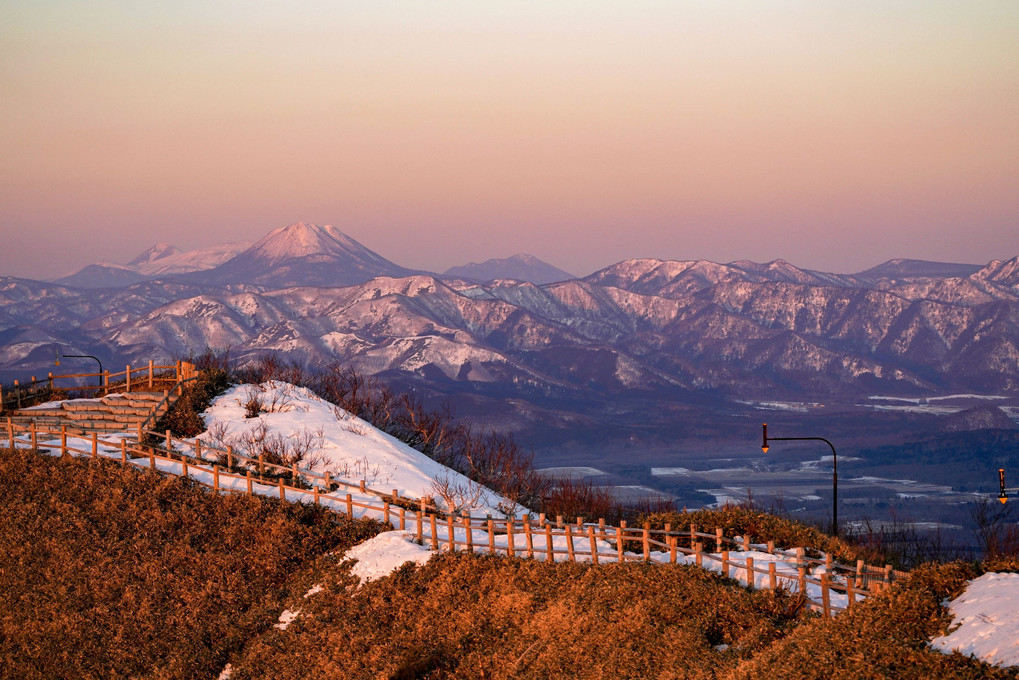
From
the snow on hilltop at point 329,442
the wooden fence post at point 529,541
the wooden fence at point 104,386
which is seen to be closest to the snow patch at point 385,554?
the wooden fence post at point 529,541

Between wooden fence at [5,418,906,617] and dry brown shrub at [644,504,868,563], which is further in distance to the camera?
dry brown shrub at [644,504,868,563]

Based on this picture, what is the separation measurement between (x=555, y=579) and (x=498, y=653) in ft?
12.4

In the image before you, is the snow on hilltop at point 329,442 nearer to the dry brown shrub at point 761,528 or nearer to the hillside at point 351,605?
the hillside at point 351,605

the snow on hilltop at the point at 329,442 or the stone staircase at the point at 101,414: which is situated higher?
the stone staircase at the point at 101,414

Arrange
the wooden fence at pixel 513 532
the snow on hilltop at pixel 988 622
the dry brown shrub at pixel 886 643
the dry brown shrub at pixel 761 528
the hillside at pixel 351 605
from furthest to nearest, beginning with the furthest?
1. the dry brown shrub at pixel 761 528
2. the wooden fence at pixel 513 532
3. the hillside at pixel 351 605
4. the dry brown shrub at pixel 886 643
5. the snow on hilltop at pixel 988 622

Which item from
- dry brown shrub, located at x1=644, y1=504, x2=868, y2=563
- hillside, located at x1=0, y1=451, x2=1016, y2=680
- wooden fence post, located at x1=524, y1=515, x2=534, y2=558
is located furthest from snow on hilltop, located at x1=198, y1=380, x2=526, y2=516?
wooden fence post, located at x1=524, y1=515, x2=534, y2=558

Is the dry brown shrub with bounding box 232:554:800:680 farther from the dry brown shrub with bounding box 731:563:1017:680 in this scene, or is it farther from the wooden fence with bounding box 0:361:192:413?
the wooden fence with bounding box 0:361:192:413

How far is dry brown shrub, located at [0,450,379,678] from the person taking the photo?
93.5 feet

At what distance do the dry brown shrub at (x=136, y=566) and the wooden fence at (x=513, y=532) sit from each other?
181 centimetres

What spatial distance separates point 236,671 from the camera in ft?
86.4

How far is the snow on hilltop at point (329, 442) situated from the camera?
4688 centimetres

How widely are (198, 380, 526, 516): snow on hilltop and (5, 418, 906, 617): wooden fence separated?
5.12 ft

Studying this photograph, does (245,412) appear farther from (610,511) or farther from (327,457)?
(610,511)

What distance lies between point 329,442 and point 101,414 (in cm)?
1241
